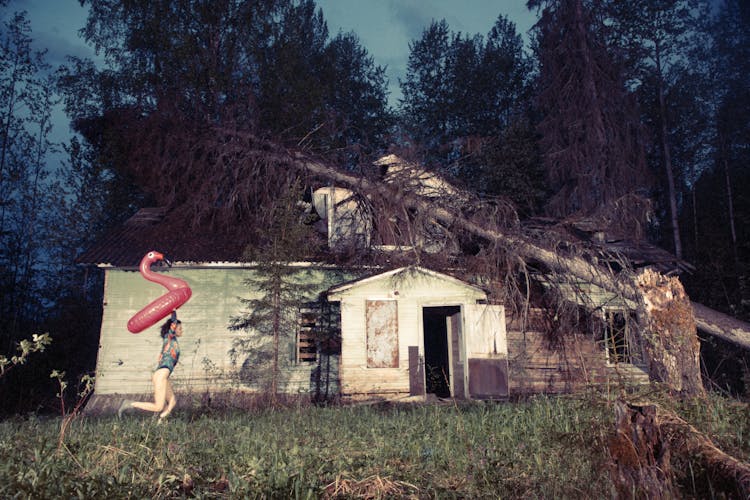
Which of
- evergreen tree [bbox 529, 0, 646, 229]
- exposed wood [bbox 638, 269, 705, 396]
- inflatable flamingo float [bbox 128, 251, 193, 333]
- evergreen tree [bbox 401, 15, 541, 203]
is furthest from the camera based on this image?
evergreen tree [bbox 401, 15, 541, 203]

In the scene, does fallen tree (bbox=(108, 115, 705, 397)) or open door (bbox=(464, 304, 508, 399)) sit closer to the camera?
open door (bbox=(464, 304, 508, 399))

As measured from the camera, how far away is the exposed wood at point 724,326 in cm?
1170

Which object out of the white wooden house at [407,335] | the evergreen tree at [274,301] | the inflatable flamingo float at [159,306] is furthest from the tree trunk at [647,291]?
the inflatable flamingo float at [159,306]

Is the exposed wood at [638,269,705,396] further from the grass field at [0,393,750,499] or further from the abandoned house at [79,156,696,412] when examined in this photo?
the abandoned house at [79,156,696,412]

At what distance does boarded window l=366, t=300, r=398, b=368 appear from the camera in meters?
13.7

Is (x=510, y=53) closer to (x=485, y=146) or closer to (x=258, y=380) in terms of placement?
(x=485, y=146)

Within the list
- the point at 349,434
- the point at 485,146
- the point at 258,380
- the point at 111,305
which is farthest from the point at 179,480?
the point at 485,146

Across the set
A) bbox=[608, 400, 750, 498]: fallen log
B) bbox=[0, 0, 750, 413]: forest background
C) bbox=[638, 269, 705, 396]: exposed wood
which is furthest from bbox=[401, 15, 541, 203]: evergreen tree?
bbox=[608, 400, 750, 498]: fallen log

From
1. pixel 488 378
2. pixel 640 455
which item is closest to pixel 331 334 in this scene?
pixel 488 378

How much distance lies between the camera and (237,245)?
15.6 m

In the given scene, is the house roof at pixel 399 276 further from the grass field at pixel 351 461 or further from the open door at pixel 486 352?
the grass field at pixel 351 461

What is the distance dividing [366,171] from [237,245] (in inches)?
164

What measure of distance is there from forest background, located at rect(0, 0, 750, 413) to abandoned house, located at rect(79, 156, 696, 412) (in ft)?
6.71

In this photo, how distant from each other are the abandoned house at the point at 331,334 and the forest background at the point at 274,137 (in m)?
2.04
